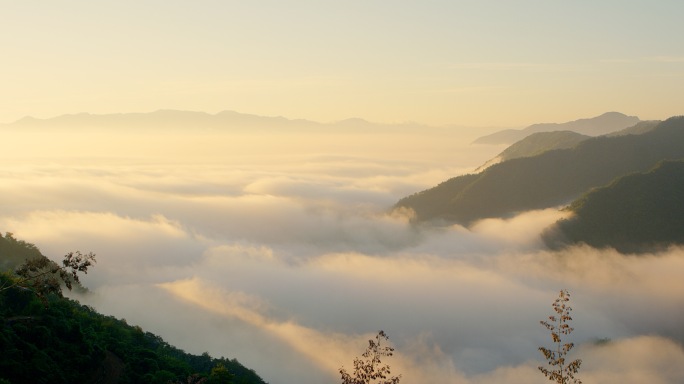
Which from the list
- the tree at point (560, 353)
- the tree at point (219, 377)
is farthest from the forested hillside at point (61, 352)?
the tree at point (560, 353)

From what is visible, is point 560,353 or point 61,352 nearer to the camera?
point 560,353

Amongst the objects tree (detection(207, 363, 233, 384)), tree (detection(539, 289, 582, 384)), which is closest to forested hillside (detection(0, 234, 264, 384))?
tree (detection(207, 363, 233, 384))

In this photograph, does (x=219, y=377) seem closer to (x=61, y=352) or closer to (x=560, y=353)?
(x=61, y=352)

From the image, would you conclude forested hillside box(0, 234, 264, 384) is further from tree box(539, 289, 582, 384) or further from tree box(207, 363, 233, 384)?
tree box(539, 289, 582, 384)

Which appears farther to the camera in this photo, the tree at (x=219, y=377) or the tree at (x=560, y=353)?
the tree at (x=219, y=377)

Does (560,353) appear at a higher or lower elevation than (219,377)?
higher

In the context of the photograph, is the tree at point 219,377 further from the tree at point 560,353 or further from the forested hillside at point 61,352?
the tree at point 560,353

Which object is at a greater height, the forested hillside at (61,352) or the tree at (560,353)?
the tree at (560,353)

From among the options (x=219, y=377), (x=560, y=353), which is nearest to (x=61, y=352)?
(x=219, y=377)

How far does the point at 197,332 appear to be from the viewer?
18700 cm

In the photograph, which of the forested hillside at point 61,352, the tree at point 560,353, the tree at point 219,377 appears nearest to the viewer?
the tree at point 560,353

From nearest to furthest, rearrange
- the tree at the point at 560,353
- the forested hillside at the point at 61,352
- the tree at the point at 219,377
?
the tree at the point at 560,353
the forested hillside at the point at 61,352
the tree at the point at 219,377

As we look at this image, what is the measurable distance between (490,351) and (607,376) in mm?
38500

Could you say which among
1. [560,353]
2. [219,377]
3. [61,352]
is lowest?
[61,352]
